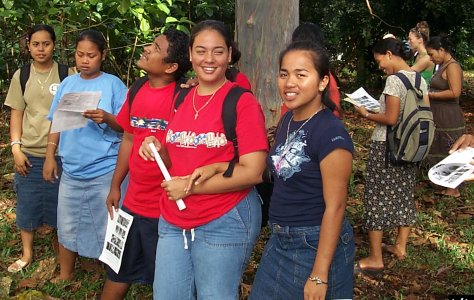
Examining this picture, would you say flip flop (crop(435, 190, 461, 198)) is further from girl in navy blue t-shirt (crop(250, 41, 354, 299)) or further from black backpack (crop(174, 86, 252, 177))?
black backpack (crop(174, 86, 252, 177))

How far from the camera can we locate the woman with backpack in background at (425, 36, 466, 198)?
18.5 ft

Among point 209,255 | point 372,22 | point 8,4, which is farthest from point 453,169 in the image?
point 372,22

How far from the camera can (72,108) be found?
10.4 feet

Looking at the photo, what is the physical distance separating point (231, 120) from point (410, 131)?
2.01m

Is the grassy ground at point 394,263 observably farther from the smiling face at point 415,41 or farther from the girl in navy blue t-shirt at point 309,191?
the smiling face at point 415,41

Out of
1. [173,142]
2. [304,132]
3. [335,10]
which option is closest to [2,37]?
[173,142]

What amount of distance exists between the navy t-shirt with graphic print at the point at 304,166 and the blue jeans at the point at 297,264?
56 millimetres

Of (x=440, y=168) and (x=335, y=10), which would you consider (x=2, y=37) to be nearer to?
(x=440, y=168)

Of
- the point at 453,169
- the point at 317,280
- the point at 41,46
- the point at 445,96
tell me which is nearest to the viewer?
the point at 317,280

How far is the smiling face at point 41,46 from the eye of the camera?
12.4 ft

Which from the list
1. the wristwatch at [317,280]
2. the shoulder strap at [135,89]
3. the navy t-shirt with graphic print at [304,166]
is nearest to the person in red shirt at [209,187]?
the navy t-shirt with graphic print at [304,166]

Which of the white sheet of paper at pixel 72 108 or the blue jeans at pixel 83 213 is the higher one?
the white sheet of paper at pixel 72 108

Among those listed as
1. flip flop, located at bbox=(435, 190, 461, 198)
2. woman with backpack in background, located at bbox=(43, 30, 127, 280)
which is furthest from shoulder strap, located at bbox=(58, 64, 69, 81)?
flip flop, located at bbox=(435, 190, 461, 198)

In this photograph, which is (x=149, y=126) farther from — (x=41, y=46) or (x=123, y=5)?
(x=123, y=5)
